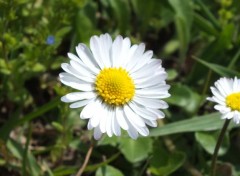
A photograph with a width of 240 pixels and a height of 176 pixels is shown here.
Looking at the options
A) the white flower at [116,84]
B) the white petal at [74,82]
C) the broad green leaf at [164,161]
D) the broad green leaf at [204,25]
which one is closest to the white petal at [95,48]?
the white flower at [116,84]

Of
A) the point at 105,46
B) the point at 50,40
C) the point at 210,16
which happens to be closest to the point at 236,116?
the point at 105,46

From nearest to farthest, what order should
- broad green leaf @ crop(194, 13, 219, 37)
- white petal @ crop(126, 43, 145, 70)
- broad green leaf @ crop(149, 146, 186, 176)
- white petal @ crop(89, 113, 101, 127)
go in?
white petal @ crop(89, 113, 101, 127) → white petal @ crop(126, 43, 145, 70) → broad green leaf @ crop(149, 146, 186, 176) → broad green leaf @ crop(194, 13, 219, 37)

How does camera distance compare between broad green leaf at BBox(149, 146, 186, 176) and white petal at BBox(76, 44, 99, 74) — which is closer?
white petal at BBox(76, 44, 99, 74)

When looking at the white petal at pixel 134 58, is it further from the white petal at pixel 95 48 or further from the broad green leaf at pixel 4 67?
the broad green leaf at pixel 4 67

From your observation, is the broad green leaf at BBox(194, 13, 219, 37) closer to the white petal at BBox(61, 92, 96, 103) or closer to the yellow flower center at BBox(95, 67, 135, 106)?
the yellow flower center at BBox(95, 67, 135, 106)

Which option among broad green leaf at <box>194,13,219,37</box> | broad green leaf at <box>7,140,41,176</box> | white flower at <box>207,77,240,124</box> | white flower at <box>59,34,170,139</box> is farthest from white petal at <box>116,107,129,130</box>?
broad green leaf at <box>194,13,219,37</box>

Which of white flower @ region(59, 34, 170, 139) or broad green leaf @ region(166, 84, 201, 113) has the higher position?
white flower @ region(59, 34, 170, 139)

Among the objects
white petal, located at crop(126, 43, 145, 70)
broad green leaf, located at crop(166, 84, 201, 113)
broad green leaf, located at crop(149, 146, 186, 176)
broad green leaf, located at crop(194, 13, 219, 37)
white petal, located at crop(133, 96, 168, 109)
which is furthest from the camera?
broad green leaf, located at crop(194, 13, 219, 37)

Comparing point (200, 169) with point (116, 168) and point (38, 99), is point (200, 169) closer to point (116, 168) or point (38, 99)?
point (116, 168)
